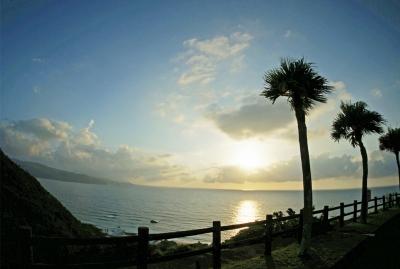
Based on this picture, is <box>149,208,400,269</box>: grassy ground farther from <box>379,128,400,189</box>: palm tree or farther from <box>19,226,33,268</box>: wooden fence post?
<box>379,128,400,189</box>: palm tree

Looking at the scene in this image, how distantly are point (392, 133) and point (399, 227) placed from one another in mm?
17642

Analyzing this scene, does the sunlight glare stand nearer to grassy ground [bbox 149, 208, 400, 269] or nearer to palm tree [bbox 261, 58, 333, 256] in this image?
grassy ground [bbox 149, 208, 400, 269]

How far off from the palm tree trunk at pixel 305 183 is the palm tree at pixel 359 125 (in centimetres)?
1126

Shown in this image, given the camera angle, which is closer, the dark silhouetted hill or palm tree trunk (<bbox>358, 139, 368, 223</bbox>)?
the dark silhouetted hill

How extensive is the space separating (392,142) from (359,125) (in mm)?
15172

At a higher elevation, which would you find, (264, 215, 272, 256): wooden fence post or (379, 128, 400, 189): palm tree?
(379, 128, 400, 189): palm tree

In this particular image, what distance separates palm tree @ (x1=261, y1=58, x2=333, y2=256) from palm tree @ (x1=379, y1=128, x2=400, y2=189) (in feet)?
84.2

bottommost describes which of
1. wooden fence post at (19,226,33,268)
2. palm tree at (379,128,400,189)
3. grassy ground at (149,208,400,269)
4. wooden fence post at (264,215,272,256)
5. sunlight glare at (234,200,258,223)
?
sunlight glare at (234,200,258,223)

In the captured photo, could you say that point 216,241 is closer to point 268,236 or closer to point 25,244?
point 268,236

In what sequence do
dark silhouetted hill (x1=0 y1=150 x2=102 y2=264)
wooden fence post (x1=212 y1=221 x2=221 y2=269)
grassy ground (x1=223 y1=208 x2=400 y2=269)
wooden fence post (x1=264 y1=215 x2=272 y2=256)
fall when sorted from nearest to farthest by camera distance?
wooden fence post (x1=212 y1=221 x2=221 y2=269)
grassy ground (x1=223 y1=208 x2=400 y2=269)
wooden fence post (x1=264 y1=215 x2=272 y2=256)
dark silhouetted hill (x1=0 y1=150 x2=102 y2=264)

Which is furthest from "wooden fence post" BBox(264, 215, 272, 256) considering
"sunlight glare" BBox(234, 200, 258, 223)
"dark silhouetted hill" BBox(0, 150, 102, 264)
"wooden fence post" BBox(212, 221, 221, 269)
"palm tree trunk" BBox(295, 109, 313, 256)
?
"sunlight glare" BBox(234, 200, 258, 223)

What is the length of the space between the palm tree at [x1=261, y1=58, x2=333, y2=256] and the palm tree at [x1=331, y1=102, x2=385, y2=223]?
1054cm

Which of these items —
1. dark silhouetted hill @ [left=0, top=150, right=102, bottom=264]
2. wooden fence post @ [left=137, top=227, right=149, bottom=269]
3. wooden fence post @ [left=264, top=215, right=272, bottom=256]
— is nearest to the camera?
wooden fence post @ [left=137, top=227, right=149, bottom=269]

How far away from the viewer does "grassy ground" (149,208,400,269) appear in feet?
33.8
